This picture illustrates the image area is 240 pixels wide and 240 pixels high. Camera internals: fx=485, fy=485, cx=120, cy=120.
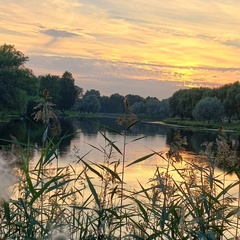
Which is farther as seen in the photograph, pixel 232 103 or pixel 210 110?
pixel 210 110

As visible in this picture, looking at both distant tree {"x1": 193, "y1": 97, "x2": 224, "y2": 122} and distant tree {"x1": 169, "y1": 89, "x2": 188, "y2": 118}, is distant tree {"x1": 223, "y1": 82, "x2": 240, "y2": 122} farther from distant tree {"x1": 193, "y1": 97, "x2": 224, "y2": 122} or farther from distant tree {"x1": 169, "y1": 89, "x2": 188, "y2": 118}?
distant tree {"x1": 169, "y1": 89, "x2": 188, "y2": 118}

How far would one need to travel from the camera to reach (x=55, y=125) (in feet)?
24.2

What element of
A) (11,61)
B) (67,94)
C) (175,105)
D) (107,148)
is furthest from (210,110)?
(107,148)

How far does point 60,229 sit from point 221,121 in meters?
102

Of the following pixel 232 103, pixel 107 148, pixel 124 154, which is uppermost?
pixel 124 154

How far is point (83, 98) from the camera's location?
5822 inches

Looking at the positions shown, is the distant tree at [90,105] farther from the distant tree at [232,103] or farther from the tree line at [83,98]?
the distant tree at [232,103]

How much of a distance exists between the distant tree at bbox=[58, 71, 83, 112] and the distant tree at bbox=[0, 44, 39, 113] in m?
49.9

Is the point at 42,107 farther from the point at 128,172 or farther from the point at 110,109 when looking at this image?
the point at 110,109

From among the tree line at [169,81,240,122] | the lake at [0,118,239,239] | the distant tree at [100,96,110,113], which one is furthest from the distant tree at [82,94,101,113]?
the lake at [0,118,239,239]

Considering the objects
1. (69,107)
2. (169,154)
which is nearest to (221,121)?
(69,107)

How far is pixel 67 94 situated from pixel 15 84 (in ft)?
196

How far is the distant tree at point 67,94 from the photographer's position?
128500 mm

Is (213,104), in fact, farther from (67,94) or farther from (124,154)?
(124,154)
